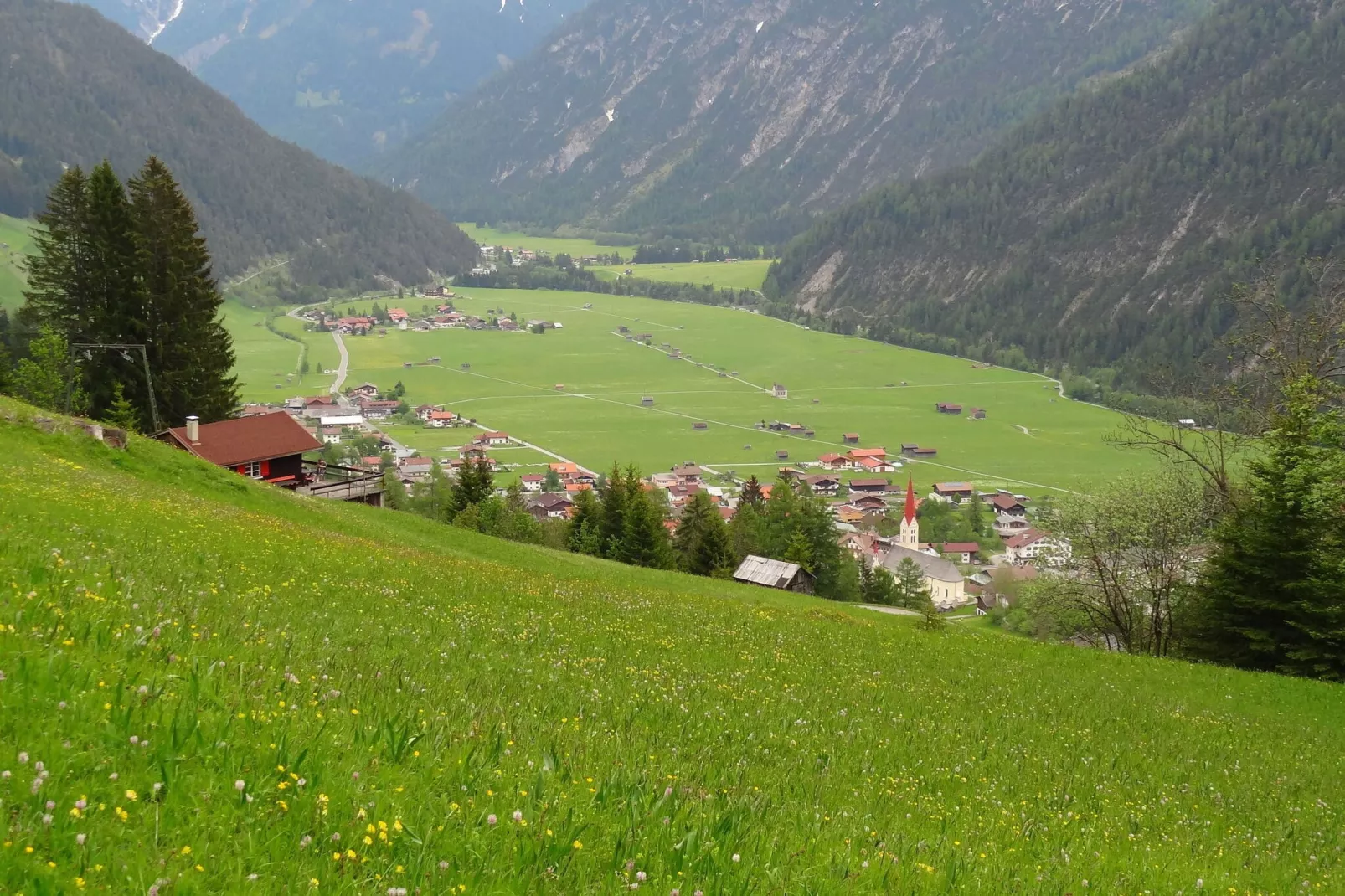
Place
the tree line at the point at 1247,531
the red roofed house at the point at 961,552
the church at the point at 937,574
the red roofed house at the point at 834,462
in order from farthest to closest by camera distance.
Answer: the red roofed house at the point at 834,462 → the red roofed house at the point at 961,552 → the church at the point at 937,574 → the tree line at the point at 1247,531

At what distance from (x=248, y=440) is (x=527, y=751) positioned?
50689 millimetres

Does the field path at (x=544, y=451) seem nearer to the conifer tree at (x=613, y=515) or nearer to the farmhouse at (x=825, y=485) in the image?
the farmhouse at (x=825, y=485)

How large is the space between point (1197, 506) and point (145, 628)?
4338cm

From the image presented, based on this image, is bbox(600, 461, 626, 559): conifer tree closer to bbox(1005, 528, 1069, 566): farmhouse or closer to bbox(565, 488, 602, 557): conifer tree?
bbox(565, 488, 602, 557): conifer tree

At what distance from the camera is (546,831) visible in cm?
621

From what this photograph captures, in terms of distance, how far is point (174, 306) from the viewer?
189 ft

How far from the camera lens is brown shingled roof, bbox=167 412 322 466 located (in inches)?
2021

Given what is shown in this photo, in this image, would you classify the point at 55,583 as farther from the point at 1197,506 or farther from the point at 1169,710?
the point at 1197,506

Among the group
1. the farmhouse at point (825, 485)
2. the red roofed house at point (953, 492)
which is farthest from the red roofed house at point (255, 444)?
the red roofed house at point (953, 492)

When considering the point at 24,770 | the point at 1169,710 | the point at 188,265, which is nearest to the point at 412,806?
the point at 24,770

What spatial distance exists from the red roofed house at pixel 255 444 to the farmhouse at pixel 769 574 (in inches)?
1103

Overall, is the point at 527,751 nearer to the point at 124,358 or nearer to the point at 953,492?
the point at 124,358

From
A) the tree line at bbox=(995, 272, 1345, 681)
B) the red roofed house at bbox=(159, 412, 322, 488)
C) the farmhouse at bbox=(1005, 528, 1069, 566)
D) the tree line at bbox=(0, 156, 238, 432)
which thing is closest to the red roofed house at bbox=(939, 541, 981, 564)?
the farmhouse at bbox=(1005, 528, 1069, 566)

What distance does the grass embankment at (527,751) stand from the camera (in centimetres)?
557
